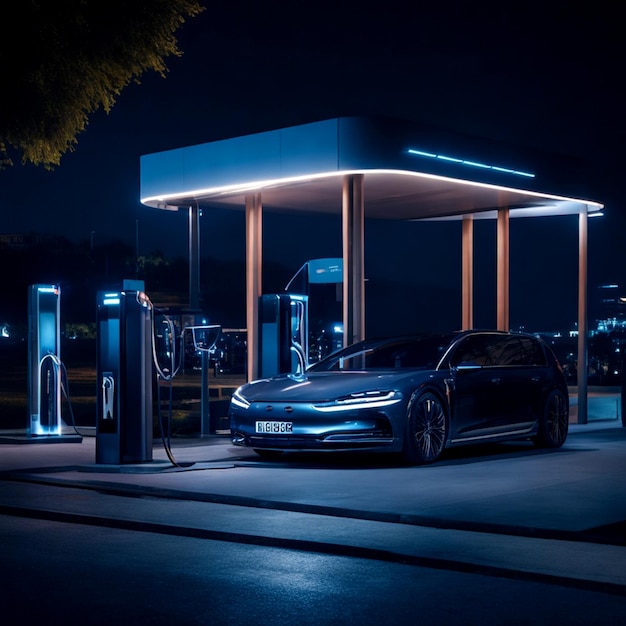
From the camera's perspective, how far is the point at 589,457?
13.3 m

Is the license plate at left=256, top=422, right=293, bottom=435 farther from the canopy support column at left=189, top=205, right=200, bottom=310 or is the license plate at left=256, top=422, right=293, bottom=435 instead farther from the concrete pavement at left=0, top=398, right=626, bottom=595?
the canopy support column at left=189, top=205, right=200, bottom=310

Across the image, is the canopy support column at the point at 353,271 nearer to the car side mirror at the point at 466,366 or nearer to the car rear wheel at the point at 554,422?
the car rear wheel at the point at 554,422

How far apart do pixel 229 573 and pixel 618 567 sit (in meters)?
2.35

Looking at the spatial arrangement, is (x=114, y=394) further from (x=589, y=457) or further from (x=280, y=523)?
(x=589, y=457)

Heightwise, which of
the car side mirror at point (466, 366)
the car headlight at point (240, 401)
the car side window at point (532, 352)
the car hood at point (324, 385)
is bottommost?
the car headlight at point (240, 401)

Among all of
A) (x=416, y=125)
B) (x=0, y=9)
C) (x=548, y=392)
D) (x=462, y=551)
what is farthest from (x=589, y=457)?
(x=0, y=9)

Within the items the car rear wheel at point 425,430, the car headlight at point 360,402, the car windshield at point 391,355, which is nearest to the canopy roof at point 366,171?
the car windshield at point 391,355

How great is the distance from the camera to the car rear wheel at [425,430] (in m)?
12.1

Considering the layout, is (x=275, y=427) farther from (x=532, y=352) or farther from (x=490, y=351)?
(x=532, y=352)

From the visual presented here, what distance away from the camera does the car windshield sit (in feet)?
43.1

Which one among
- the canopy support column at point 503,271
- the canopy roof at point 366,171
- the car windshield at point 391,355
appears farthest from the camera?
the canopy support column at point 503,271

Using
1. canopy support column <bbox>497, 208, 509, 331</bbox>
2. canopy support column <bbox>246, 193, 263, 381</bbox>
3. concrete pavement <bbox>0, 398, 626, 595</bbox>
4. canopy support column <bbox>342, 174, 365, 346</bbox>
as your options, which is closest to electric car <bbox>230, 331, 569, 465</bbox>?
concrete pavement <bbox>0, 398, 626, 595</bbox>

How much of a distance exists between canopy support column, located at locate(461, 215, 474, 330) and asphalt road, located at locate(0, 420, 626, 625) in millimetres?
9855

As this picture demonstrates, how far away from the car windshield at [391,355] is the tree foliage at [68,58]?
4485 millimetres
